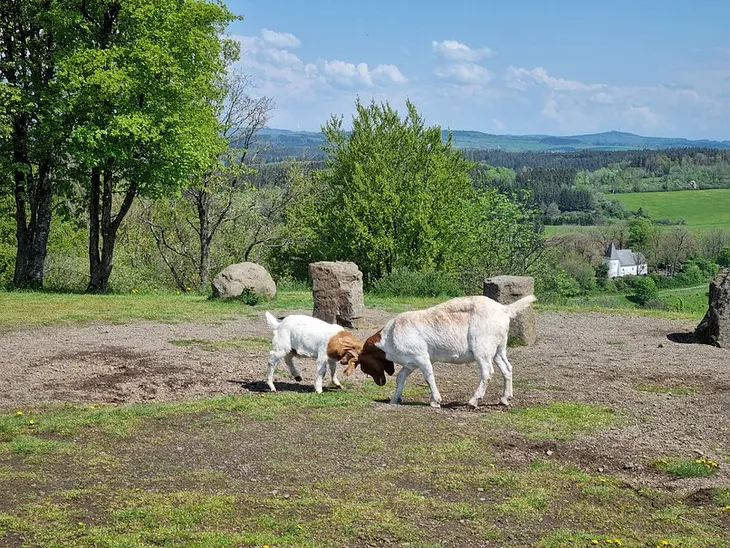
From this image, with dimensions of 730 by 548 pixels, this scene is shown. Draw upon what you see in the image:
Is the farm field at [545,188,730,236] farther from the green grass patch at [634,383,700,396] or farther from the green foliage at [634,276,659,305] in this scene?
the green grass patch at [634,383,700,396]

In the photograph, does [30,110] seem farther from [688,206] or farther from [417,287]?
[688,206]

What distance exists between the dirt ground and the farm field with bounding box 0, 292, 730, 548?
0.21 ft

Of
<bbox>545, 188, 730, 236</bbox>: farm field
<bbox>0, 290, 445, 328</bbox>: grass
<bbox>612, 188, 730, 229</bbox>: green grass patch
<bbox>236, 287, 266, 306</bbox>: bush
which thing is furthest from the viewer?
<bbox>612, 188, 730, 229</bbox>: green grass patch

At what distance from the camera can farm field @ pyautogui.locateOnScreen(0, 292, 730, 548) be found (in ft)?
23.8

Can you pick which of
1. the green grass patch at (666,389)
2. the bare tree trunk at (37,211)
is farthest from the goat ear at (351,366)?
the bare tree trunk at (37,211)

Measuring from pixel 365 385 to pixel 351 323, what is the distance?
22.6ft

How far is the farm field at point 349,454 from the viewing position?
7254 mm

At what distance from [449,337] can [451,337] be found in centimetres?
3

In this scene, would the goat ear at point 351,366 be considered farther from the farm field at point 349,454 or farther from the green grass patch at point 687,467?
the green grass patch at point 687,467

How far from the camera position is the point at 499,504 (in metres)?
7.92

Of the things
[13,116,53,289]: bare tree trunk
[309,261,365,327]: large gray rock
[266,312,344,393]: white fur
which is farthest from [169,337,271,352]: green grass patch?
[13,116,53,289]: bare tree trunk

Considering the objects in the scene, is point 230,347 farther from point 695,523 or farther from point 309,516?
point 695,523

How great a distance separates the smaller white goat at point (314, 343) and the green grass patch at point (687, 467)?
5192mm

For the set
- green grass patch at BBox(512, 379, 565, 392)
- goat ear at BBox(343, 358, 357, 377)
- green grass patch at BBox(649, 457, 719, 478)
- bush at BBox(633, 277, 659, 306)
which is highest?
goat ear at BBox(343, 358, 357, 377)
